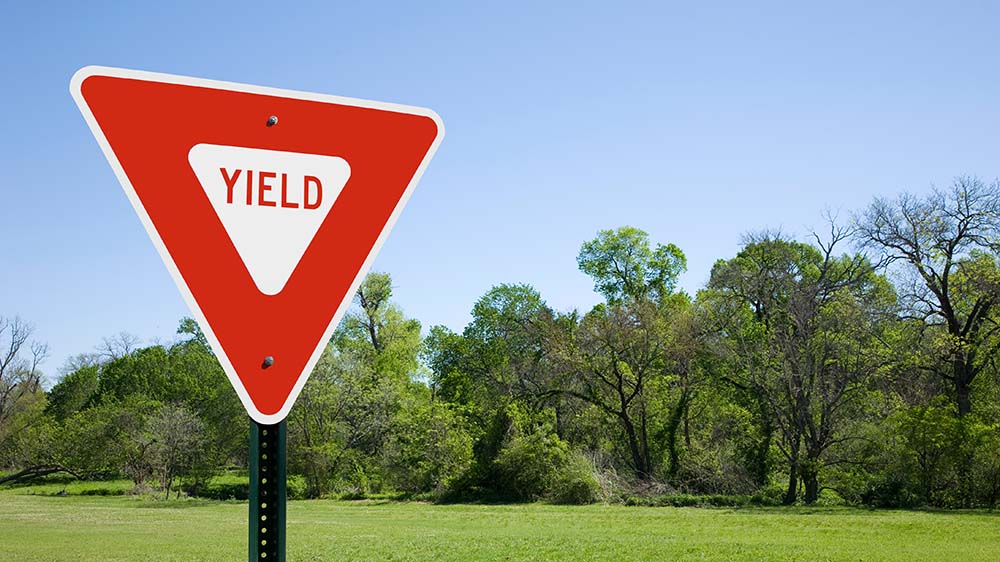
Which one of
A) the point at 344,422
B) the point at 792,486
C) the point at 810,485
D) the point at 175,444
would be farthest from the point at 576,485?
the point at 175,444

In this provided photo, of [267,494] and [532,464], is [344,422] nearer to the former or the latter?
[532,464]

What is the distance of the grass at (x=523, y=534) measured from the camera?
735 inches

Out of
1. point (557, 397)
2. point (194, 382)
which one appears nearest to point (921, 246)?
point (557, 397)

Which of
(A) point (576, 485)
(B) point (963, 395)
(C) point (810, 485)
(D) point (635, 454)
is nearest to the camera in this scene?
(B) point (963, 395)

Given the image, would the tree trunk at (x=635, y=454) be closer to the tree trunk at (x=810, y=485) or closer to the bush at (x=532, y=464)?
the bush at (x=532, y=464)

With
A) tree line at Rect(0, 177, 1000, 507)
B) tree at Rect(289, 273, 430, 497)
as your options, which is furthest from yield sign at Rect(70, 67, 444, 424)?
tree at Rect(289, 273, 430, 497)

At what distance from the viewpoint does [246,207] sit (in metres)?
1.76

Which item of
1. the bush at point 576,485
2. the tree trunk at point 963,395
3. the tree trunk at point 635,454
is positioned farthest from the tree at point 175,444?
the tree trunk at point 963,395

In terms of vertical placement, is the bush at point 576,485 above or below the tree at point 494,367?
below

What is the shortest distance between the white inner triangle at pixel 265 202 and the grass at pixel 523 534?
17006 millimetres

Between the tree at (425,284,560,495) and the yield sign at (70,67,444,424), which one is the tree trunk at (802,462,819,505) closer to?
the tree at (425,284,560,495)

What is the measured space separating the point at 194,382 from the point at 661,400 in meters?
32.6

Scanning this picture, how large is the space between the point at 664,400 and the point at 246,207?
39131 millimetres

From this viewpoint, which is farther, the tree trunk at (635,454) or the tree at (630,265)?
the tree at (630,265)
